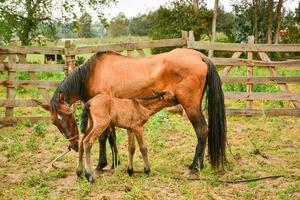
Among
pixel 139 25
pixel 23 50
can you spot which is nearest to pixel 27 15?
pixel 23 50

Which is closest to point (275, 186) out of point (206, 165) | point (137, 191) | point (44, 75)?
point (206, 165)

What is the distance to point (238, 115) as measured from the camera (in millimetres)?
10406

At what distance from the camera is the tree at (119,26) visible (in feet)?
218

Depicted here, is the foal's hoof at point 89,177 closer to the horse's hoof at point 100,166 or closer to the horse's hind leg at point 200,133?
the horse's hoof at point 100,166

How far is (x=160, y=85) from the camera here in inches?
248

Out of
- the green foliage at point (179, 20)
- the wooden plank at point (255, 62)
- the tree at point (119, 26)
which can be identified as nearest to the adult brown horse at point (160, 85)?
the wooden plank at point (255, 62)

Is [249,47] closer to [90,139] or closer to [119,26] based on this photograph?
[90,139]

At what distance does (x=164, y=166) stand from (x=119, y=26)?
202ft

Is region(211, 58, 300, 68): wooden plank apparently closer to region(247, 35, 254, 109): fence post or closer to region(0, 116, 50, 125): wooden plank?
region(247, 35, 254, 109): fence post

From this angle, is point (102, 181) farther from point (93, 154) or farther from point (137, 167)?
point (93, 154)

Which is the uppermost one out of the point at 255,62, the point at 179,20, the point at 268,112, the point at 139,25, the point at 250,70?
the point at 139,25

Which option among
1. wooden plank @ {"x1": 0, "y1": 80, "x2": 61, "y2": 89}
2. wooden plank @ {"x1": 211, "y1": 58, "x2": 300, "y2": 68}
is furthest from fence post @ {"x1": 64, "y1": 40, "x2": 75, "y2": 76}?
wooden plank @ {"x1": 211, "y1": 58, "x2": 300, "y2": 68}

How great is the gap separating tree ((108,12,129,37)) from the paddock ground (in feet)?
190

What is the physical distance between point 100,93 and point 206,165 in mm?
1915
